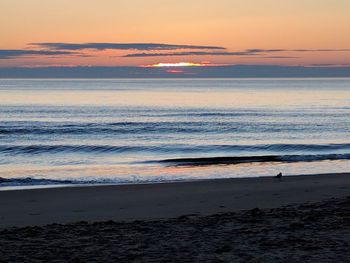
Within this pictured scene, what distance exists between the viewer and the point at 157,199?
48.7ft

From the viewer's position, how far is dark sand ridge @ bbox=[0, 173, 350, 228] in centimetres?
1238

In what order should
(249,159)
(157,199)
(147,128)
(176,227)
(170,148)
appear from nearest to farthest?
(176,227)
(157,199)
(249,159)
(170,148)
(147,128)

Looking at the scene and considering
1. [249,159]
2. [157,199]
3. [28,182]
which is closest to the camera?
[157,199]

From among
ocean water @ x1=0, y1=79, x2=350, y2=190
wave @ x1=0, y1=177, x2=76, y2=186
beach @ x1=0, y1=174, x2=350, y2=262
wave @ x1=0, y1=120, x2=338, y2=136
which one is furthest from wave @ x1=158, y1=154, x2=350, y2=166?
wave @ x1=0, y1=120, x2=338, y2=136

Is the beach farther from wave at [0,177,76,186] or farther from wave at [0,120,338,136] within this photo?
wave at [0,120,338,136]

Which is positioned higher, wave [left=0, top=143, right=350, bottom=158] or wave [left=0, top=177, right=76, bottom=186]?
wave [left=0, top=177, right=76, bottom=186]

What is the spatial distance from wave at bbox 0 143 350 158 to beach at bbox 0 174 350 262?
15.1 metres

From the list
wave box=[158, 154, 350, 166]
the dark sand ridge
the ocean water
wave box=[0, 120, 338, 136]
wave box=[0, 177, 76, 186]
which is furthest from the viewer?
wave box=[0, 120, 338, 136]

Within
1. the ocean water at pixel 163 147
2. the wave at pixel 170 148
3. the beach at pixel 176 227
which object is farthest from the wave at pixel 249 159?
the beach at pixel 176 227

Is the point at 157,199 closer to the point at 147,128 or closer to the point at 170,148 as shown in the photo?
the point at 170,148

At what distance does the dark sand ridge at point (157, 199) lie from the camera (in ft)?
40.6

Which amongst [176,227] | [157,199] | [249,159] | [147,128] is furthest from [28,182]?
[147,128]

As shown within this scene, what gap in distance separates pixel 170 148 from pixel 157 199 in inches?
708

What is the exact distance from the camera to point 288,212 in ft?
35.6
